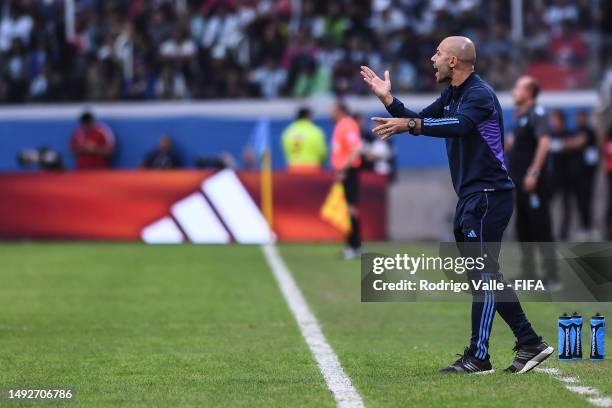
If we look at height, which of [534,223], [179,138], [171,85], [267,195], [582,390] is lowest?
[267,195]

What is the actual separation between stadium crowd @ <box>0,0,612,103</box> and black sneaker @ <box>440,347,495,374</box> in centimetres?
1519

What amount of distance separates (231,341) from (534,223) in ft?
15.2

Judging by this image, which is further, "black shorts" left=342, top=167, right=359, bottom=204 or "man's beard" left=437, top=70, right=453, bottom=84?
"black shorts" left=342, top=167, right=359, bottom=204

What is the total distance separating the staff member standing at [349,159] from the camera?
658 inches

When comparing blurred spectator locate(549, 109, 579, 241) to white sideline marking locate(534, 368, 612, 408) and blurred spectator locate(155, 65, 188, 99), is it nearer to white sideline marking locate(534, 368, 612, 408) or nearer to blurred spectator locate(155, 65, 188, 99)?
blurred spectator locate(155, 65, 188, 99)

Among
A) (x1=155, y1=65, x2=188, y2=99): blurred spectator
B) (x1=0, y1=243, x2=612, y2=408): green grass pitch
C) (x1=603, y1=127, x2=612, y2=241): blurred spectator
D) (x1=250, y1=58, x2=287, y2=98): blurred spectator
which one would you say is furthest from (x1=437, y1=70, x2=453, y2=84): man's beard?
(x1=155, y1=65, x2=188, y2=99): blurred spectator

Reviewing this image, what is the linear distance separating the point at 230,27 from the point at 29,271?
10.2m

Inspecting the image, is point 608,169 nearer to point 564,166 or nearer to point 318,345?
point 564,166

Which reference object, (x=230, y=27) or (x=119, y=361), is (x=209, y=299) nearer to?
(x=119, y=361)

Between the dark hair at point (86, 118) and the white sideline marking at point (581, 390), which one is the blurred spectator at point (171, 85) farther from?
the white sideline marking at point (581, 390)

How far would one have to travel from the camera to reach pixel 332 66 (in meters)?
23.6

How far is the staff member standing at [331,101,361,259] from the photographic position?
16719 mm

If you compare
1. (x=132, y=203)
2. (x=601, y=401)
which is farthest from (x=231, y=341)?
(x=132, y=203)

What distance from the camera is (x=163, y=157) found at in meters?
22.8
